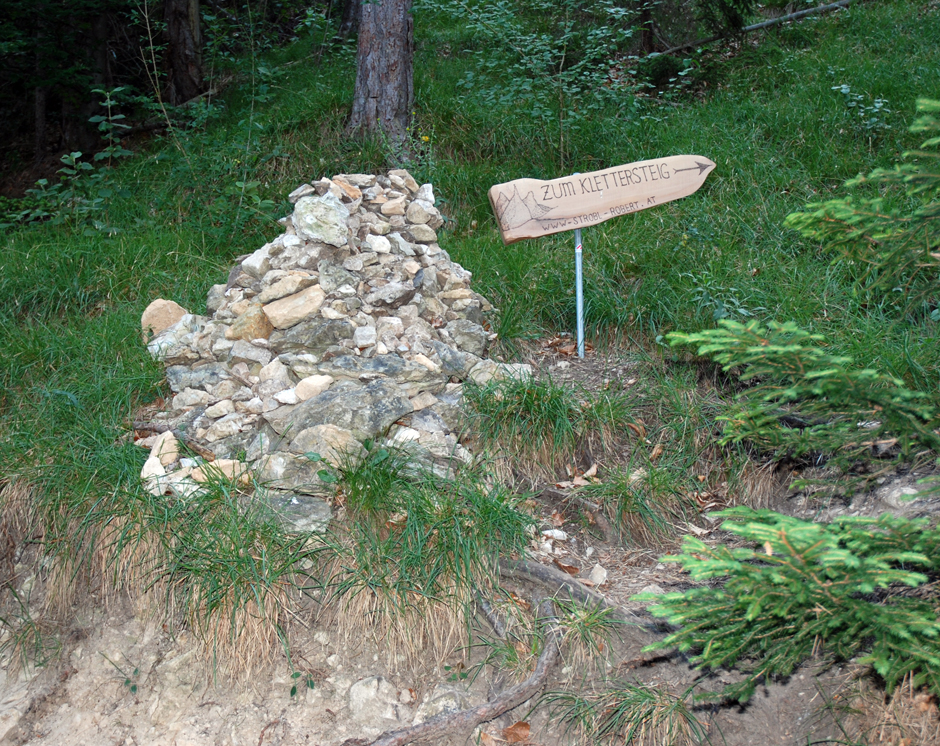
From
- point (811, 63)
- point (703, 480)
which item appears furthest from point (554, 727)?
point (811, 63)

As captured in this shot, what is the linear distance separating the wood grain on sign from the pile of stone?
53cm

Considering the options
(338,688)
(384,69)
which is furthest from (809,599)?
(384,69)

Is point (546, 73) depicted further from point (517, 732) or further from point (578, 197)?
point (517, 732)

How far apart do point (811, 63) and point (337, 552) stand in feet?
21.2

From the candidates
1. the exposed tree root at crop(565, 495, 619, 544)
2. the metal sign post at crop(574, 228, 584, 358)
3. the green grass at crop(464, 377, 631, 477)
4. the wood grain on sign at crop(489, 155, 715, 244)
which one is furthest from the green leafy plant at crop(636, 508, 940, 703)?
the wood grain on sign at crop(489, 155, 715, 244)

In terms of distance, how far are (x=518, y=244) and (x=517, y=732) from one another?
329 centimetres

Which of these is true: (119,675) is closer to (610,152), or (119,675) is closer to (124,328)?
(124,328)

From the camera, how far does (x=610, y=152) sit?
597cm

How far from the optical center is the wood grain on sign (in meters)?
4.16

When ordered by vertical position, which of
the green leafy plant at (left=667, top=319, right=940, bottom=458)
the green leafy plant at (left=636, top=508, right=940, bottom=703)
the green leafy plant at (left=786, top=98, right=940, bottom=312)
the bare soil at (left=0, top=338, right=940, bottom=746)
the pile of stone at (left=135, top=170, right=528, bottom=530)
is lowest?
the bare soil at (left=0, top=338, right=940, bottom=746)

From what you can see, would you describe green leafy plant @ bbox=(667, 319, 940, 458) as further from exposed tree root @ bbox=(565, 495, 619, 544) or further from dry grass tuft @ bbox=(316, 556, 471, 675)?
dry grass tuft @ bbox=(316, 556, 471, 675)

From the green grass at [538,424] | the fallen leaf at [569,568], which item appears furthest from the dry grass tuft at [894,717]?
the green grass at [538,424]

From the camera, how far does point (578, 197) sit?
4168 mm

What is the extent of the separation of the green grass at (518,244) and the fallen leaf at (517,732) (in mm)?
675
